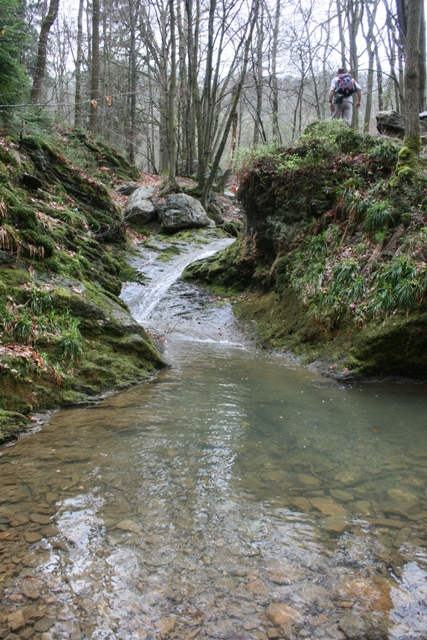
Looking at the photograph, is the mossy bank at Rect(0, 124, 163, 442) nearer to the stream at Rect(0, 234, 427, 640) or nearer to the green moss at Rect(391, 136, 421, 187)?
the stream at Rect(0, 234, 427, 640)

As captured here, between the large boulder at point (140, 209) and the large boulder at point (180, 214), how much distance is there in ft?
1.57

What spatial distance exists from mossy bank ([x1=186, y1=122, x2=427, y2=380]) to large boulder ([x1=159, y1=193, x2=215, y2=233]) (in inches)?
215

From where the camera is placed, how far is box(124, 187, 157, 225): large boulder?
653 inches

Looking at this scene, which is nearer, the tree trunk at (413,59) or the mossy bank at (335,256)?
the mossy bank at (335,256)

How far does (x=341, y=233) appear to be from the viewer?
8375mm

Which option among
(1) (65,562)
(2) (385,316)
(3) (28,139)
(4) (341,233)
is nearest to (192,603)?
(1) (65,562)

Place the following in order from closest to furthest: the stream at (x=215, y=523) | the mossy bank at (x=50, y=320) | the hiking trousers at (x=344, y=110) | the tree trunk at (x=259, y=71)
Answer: the stream at (x=215, y=523) < the mossy bank at (x=50, y=320) < the hiking trousers at (x=344, y=110) < the tree trunk at (x=259, y=71)

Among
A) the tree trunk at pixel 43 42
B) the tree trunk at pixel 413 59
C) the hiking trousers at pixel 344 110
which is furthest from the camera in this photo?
the tree trunk at pixel 43 42

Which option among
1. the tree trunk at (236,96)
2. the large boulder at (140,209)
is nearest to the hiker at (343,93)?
the tree trunk at (236,96)

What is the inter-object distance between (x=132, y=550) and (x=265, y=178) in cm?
945

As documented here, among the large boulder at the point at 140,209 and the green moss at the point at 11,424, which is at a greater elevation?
the large boulder at the point at 140,209

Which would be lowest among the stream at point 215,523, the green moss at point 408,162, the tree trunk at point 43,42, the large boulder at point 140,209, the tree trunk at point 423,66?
the stream at point 215,523

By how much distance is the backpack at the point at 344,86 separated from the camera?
10.8 m

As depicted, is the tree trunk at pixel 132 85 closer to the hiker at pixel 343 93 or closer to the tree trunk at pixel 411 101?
the hiker at pixel 343 93
